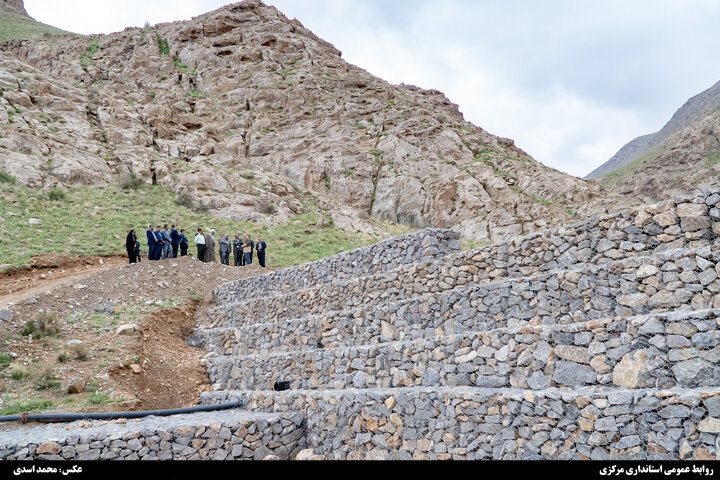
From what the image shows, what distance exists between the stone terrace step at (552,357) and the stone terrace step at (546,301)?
1019 millimetres

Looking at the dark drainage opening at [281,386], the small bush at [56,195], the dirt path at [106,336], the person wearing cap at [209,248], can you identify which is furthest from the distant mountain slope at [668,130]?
the dark drainage opening at [281,386]

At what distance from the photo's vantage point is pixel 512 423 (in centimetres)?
642

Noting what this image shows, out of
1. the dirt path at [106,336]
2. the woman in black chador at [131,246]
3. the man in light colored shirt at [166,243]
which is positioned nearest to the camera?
the dirt path at [106,336]

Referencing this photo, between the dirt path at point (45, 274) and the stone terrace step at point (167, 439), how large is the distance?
6.99m

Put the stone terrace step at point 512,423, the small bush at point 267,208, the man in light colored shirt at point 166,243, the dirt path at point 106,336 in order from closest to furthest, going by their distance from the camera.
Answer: the stone terrace step at point 512,423 → the dirt path at point 106,336 → the man in light colored shirt at point 166,243 → the small bush at point 267,208

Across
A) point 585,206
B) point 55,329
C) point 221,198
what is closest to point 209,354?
point 55,329

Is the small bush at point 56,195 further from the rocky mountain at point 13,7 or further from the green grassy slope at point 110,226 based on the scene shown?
the rocky mountain at point 13,7

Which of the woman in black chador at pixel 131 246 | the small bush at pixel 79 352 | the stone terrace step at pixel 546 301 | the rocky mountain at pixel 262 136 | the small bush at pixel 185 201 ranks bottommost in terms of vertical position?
the small bush at pixel 79 352

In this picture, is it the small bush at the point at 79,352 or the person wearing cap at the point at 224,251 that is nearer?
the small bush at the point at 79,352

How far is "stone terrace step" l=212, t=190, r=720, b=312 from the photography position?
7.38 m

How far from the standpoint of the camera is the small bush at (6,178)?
25.7 m

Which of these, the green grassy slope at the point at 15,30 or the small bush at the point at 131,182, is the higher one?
the green grassy slope at the point at 15,30

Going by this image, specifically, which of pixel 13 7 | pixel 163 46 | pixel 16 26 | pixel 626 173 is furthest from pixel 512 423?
pixel 13 7
